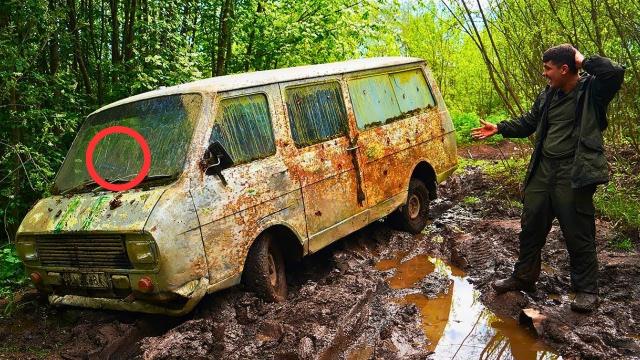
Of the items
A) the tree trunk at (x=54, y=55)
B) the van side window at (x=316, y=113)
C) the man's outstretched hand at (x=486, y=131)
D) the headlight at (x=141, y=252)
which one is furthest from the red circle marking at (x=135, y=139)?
the tree trunk at (x=54, y=55)

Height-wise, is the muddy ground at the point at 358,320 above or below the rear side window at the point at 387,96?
below

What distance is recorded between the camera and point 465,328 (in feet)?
14.4

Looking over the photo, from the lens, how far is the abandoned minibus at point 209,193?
4066 millimetres

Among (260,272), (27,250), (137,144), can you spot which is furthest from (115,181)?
(260,272)

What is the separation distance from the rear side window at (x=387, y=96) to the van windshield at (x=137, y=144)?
7.21 ft

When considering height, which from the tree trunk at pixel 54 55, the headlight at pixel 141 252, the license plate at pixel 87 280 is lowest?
the license plate at pixel 87 280

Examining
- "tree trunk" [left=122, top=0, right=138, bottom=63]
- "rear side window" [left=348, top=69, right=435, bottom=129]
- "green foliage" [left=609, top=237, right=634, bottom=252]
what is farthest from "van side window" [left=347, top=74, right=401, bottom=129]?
"tree trunk" [left=122, top=0, right=138, bottom=63]

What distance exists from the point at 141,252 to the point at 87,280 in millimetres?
698

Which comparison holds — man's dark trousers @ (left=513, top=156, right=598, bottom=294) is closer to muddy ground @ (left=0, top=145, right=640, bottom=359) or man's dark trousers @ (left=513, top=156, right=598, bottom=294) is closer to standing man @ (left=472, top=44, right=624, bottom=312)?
standing man @ (left=472, top=44, right=624, bottom=312)

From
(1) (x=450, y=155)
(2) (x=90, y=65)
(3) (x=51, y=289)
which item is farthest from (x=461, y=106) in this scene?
(3) (x=51, y=289)

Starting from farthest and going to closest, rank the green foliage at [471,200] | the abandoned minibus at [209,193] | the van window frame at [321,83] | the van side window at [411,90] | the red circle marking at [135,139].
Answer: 1. the green foliage at [471,200]
2. the van side window at [411,90]
3. the van window frame at [321,83]
4. the red circle marking at [135,139]
5. the abandoned minibus at [209,193]

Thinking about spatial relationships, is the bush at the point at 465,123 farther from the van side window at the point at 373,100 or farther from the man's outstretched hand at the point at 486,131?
the man's outstretched hand at the point at 486,131

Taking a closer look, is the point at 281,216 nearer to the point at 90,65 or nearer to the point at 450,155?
the point at 450,155

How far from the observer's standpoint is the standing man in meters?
4.08
